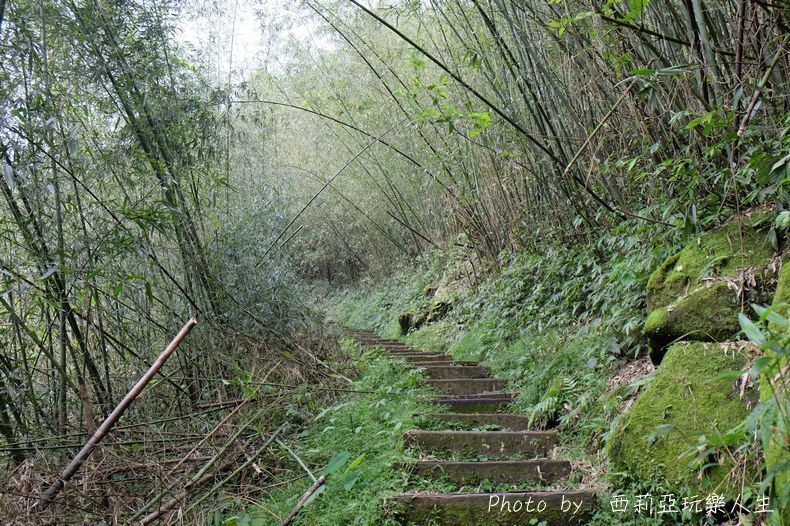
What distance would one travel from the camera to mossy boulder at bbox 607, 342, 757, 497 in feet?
6.52

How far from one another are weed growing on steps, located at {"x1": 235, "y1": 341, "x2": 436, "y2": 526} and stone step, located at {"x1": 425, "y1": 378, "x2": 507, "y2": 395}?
0.16m

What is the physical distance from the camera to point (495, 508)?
2.23 meters

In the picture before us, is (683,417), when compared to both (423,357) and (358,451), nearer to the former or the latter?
(358,451)

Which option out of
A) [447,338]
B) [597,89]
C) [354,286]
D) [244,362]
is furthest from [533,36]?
[354,286]

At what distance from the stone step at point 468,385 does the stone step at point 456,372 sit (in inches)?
15.5

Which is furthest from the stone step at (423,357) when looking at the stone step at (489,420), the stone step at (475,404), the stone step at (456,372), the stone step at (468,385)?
the stone step at (489,420)

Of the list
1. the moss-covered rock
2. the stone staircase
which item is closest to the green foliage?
the stone staircase

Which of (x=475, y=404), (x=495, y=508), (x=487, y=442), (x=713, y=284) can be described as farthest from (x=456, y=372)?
(x=713, y=284)

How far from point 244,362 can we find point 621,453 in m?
2.34

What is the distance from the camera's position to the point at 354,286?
512 inches

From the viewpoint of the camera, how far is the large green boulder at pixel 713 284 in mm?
2275

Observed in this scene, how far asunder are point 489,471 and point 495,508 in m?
0.32

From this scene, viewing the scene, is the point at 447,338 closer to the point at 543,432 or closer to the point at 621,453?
the point at 543,432

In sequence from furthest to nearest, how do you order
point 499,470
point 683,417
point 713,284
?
point 499,470, point 713,284, point 683,417
